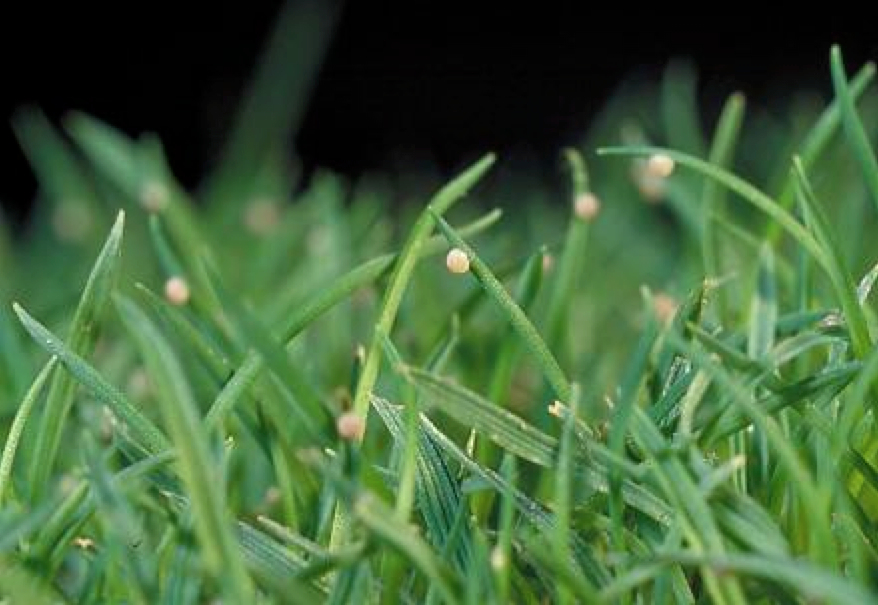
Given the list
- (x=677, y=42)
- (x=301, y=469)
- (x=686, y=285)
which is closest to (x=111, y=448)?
(x=301, y=469)

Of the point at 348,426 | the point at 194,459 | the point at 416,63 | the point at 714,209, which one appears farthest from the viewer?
the point at 416,63

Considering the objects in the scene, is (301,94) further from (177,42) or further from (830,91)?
(830,91)

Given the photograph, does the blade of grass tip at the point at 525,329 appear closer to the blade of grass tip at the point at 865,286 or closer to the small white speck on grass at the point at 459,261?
the small white speck on grass at the point at 459,261

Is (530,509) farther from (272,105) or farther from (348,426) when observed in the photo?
(272,105)

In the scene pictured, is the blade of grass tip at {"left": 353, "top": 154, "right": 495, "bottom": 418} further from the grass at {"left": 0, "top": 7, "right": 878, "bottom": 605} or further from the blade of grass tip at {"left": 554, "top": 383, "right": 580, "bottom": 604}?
the blade of grass tip at {"left": 554, "top": 383, "right": 580, "bottom": 604}

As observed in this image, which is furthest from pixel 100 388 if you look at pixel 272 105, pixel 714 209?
pixel 272 105

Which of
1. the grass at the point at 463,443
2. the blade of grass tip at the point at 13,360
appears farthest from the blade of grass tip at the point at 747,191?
the blade of grass tip at the point at 13,360
